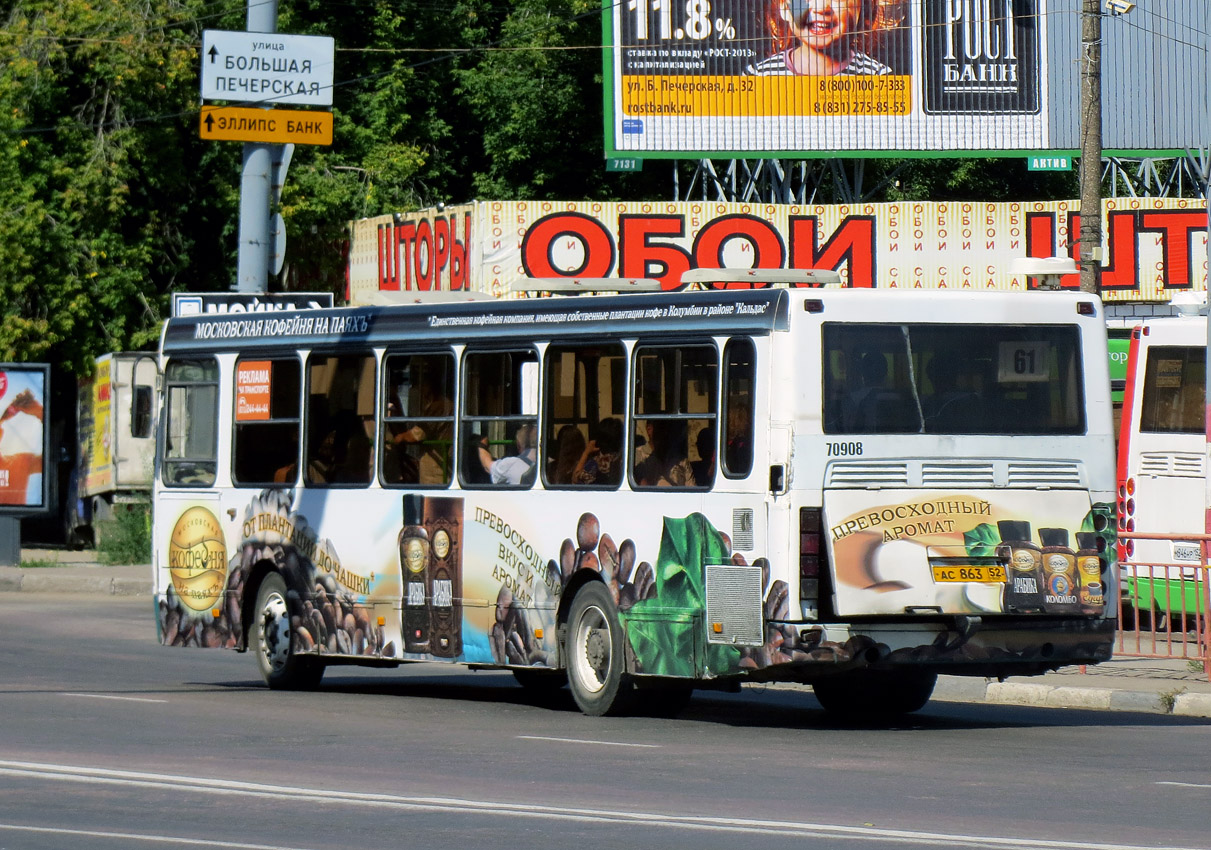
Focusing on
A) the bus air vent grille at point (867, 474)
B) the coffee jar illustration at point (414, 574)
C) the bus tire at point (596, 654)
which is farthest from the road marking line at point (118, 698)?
the bus air vent grille at point (867, 474)

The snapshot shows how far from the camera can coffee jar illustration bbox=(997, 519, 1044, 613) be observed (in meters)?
13.4

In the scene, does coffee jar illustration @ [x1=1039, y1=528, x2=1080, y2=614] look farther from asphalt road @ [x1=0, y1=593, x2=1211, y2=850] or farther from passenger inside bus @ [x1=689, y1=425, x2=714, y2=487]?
passenger inside bus @ [x1=689, y1=425, x2=714, y2=487]

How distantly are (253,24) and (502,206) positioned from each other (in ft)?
40.4

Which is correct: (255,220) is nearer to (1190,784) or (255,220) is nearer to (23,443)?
(23,443)

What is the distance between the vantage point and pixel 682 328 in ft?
45.4

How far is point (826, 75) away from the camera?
38.5 meters

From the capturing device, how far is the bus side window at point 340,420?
53.3 ft

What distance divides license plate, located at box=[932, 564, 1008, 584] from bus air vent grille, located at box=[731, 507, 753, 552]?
114cm

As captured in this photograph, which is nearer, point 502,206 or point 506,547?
point 506,547

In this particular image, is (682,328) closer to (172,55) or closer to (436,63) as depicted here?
(172,55)

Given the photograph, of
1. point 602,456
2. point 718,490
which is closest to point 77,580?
point 602,456

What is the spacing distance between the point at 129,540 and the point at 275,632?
17.5 metres

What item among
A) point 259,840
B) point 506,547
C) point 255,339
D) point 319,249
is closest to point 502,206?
point 319,249

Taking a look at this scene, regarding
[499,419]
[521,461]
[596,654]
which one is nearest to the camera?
[596,654]
